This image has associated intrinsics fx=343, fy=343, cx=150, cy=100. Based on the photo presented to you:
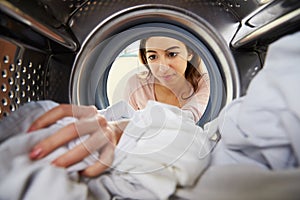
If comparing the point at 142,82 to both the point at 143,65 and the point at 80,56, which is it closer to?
the point at 143,65

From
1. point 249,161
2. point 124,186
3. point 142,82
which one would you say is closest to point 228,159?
point 249,161

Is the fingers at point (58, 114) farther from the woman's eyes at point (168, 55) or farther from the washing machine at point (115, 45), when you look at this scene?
the woman's eyes at point (168, 55)

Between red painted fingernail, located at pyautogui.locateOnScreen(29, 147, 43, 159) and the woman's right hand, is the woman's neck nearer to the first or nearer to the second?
the woman's right hand

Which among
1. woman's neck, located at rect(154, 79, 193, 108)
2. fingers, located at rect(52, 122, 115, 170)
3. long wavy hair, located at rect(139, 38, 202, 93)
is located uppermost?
fingers, located at rect(52, 122, 115, 170)

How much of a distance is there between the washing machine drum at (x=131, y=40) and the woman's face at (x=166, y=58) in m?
0.02

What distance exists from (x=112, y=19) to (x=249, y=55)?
0.31 metres

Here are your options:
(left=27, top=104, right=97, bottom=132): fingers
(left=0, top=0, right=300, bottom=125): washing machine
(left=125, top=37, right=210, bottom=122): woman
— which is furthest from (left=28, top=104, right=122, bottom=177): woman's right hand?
(left=125, top=37, right=210, bottom=122): woman

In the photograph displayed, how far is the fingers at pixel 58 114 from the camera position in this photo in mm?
506

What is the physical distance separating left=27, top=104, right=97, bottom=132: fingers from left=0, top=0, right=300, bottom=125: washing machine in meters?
0.11

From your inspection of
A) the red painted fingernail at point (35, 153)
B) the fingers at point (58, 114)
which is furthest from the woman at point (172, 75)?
the red painted fingernail at point (35, 153)

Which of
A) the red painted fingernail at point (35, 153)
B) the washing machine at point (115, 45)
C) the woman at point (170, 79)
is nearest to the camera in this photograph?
Result: the red painted fingernail at point (35, 153)

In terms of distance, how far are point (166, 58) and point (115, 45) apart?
0.13 metres

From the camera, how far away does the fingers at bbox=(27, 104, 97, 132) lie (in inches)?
19.9

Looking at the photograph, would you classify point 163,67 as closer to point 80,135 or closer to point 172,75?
point 172,75
